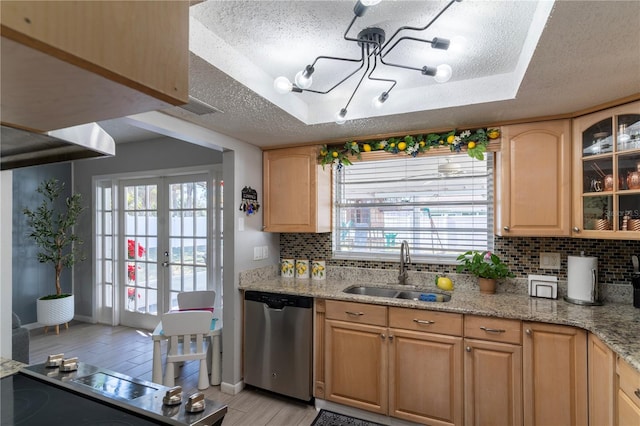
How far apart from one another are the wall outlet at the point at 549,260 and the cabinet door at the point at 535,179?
0.31 m

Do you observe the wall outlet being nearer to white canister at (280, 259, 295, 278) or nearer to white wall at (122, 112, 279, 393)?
white canister at (280, 259, 295, 278)

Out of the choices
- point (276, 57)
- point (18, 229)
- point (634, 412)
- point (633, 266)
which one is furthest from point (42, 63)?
point (18, 229)

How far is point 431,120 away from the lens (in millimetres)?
2424

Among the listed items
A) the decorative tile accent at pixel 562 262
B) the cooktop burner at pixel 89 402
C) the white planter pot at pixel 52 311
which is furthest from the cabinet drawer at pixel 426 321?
the white planter pot at pixel 52 311

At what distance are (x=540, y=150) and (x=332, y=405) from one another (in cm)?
240

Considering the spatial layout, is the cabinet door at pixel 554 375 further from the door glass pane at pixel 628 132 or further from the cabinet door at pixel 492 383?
the door glass pane at pixel 628 132

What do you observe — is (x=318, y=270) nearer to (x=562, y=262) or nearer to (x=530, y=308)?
(x=530, y=308)

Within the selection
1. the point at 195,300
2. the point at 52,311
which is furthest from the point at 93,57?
the point at 52,311

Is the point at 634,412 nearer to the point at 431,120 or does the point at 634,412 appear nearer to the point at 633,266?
the point at 633,266

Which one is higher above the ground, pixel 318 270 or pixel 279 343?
pixel 318 270

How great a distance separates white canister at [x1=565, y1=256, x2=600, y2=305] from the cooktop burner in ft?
7.85

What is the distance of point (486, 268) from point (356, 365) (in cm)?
121

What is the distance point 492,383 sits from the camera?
210cm

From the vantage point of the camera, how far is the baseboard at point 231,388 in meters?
2.83
